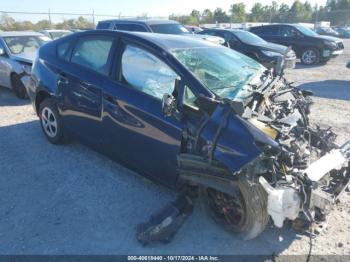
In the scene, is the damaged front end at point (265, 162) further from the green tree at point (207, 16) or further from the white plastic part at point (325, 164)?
the green tree at point (207, 16)

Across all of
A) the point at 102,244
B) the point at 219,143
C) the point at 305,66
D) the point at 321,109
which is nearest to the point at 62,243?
the point at 102,244

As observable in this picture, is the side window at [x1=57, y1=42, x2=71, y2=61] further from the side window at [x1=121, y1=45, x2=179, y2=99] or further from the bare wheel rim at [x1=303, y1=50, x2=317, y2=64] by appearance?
the bare wheel rim at [x1=303, y1=50, x2=317, y2=64]

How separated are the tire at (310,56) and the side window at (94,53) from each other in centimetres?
1276

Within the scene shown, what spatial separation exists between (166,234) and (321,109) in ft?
18.3

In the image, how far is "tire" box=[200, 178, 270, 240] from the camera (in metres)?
2.83

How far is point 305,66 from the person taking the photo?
1474 centimetres

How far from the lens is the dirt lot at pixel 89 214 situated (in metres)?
3.11

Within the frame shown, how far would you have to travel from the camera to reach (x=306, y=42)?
14992mm

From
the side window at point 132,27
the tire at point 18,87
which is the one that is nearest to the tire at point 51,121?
the tire at point 18,87

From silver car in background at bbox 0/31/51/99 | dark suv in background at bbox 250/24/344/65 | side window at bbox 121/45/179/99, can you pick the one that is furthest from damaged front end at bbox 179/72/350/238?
dark suv in background at bbox 250/24/344/65

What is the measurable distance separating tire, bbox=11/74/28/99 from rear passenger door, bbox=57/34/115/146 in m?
3.96

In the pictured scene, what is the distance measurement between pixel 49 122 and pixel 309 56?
12.9m

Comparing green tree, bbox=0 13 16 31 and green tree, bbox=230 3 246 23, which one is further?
green tree, bbox=230 3 246 23

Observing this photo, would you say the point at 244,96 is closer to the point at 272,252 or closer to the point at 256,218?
the point at 256,218
